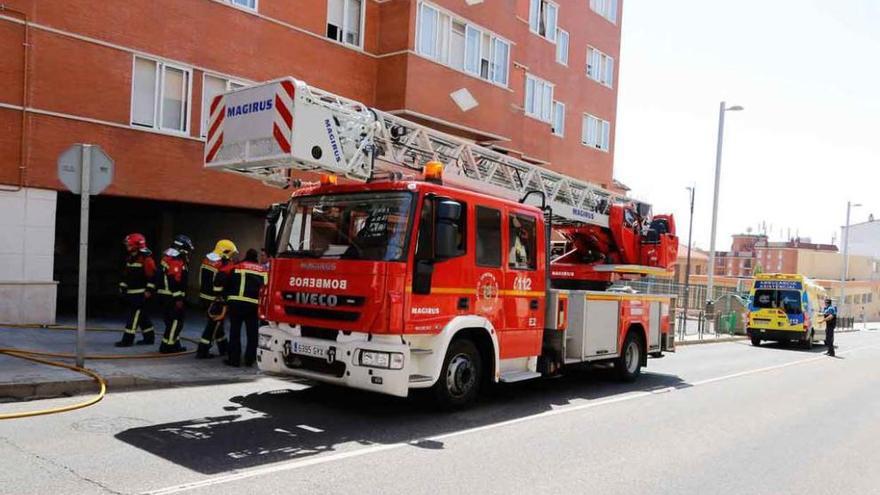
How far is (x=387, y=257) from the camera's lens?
22.9 feet

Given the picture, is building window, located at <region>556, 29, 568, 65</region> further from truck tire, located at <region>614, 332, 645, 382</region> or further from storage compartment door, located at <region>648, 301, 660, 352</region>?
truck tire, located at <region>614, 332, 645, 382</region>

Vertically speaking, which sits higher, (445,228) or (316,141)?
(316,141)

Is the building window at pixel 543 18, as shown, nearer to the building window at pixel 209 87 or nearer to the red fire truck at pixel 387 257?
the building window at pixel 209 87

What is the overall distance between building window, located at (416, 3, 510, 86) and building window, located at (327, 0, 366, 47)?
155cm

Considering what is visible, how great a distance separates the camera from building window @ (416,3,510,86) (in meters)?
17.9

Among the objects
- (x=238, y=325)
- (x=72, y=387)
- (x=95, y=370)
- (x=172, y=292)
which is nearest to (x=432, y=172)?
(x=238, y=325)

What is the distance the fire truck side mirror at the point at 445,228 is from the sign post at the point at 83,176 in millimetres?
4195

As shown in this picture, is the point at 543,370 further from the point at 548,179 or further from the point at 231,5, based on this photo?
the point at 231,5

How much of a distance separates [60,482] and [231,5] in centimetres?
1226

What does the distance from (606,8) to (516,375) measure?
84.6ft

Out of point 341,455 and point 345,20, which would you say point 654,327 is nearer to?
point 341,455

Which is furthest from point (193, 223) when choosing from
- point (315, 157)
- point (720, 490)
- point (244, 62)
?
point (720, 490)

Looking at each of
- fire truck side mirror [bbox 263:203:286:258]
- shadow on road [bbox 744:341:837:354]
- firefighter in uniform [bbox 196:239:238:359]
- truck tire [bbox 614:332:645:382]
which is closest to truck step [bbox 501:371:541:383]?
truck tire [bbox 614:332:645:382]

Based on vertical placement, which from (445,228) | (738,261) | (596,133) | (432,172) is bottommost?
(738,261)
